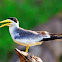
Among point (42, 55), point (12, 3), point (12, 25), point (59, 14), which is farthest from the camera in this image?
point (59, 14)

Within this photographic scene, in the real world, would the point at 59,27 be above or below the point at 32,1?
below

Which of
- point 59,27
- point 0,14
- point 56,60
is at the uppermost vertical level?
point 0,14

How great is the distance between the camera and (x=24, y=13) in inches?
244

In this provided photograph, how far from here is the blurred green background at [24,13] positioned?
5.88 meters

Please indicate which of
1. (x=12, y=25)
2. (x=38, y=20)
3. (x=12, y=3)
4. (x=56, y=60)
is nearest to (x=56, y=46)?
(x=56, y=60)

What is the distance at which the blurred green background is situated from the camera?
19.3ft

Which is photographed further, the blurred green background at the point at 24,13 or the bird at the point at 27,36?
the blurred green background at the point at 24,13

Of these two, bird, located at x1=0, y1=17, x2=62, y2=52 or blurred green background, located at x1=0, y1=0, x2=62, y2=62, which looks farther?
blurred green background, located at x1=0, y1=0, x2=62, y2=62

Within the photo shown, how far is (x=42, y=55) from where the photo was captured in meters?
5.89

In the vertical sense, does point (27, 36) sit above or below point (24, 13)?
below

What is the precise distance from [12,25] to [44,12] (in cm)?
395

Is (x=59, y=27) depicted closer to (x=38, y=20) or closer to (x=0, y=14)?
(x=38, y=20)

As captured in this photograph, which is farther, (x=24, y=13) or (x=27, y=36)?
(x=24, y=13)

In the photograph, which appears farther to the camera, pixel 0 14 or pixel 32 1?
pixel 32 1
